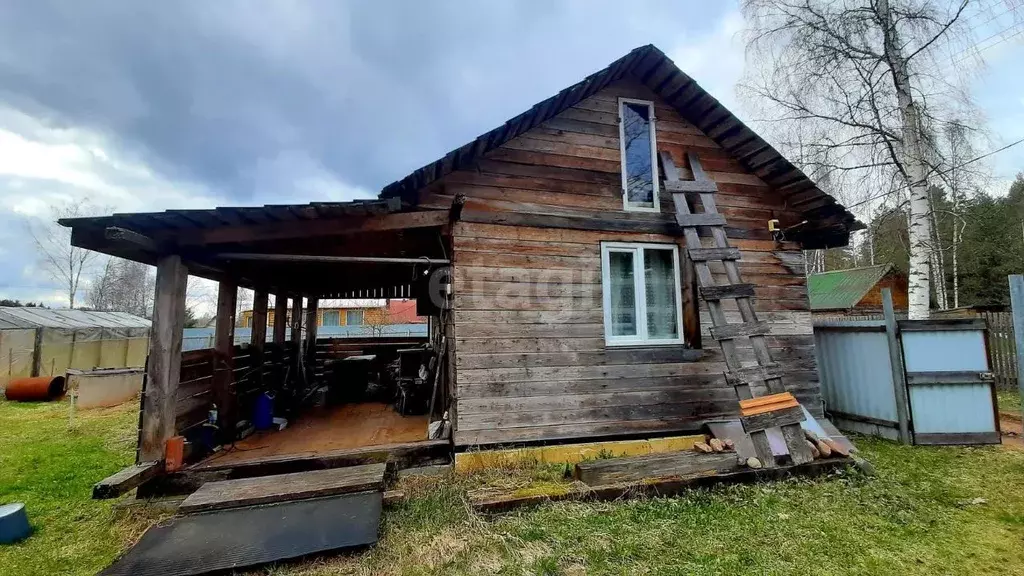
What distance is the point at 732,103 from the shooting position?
10148 millimetres

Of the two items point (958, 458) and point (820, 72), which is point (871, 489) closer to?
point (958, 458)

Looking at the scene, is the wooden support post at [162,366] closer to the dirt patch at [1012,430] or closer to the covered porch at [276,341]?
the covered porch at [276,341]

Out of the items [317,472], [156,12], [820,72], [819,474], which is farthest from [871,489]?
[156,12]

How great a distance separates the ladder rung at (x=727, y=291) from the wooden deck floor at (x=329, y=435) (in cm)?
386

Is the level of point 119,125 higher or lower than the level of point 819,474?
higher

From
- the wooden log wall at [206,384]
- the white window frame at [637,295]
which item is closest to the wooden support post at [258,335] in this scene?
the wooden log wall at [206,384]

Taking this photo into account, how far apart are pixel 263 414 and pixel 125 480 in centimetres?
261

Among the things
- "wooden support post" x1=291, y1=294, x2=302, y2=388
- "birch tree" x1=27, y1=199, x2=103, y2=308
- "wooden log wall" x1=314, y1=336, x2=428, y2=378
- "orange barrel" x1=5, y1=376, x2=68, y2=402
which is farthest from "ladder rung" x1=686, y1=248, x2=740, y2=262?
"birch tree" x1=27, y1=199, x2=103, y2=308

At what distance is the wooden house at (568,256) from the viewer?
4.31 meters

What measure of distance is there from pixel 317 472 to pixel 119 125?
2253 centimetres

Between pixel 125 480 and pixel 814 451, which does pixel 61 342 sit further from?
pixel 814 451

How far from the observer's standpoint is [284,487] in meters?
3.80

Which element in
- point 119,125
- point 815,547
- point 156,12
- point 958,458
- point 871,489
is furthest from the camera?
point 119,125

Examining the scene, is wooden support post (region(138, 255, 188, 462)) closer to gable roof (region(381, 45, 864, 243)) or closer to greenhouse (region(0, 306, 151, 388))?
gable roof (region(381, 45, 864, 243))
